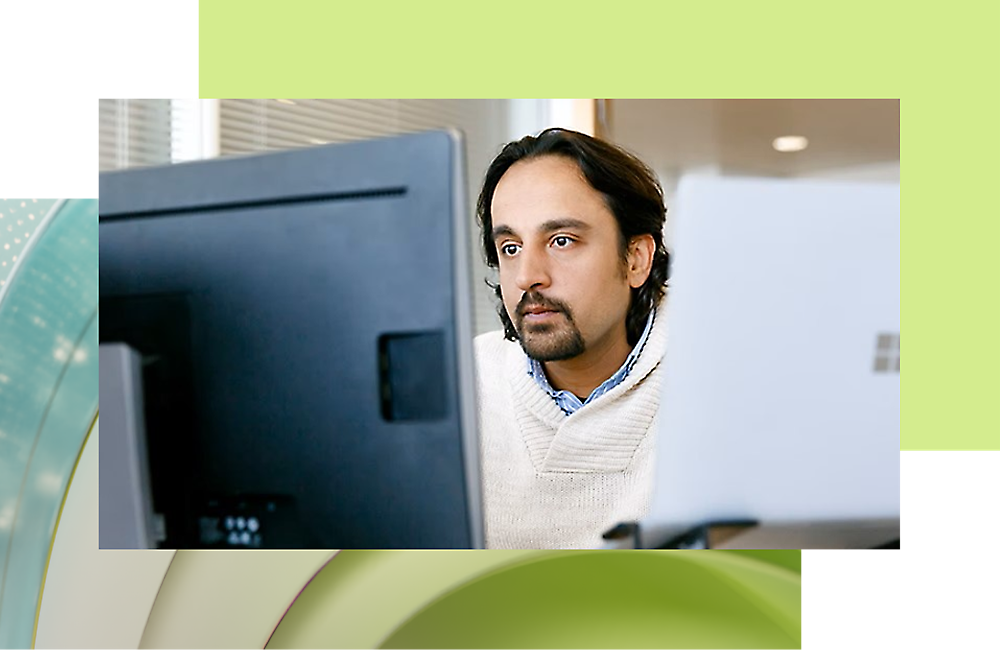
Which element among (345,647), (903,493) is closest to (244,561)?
(345,647)

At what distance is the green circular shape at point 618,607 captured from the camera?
2242 mm

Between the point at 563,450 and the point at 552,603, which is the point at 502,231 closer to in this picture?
the point at 563,450

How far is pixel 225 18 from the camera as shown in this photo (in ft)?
7.62

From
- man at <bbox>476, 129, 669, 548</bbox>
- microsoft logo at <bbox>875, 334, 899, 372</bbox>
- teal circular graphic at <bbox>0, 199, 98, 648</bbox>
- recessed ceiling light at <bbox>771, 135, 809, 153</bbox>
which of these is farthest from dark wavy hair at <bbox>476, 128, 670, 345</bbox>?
teal circular graphic at <bbox>0, 199, 98, 648</bbox>

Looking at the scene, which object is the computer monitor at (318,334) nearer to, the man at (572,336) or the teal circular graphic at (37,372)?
the man at (572,336)

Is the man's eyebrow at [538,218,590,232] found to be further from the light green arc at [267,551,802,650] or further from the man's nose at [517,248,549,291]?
the light green arc at [267,551,802,650]

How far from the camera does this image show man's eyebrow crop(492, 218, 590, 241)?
211cm

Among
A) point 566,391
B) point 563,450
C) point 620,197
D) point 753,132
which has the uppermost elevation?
point 753,132

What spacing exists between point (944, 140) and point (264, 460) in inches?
61.7

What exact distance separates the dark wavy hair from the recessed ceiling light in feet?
0.81

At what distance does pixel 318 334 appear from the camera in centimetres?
145

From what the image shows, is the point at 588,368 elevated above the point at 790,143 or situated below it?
below

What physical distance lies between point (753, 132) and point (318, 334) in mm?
1077

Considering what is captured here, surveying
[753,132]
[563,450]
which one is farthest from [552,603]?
[753,132]
